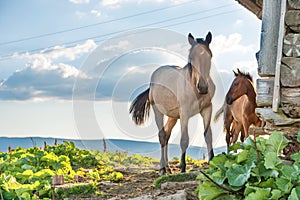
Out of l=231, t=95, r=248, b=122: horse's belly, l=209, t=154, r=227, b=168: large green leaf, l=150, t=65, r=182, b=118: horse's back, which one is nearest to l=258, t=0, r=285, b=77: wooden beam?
l=209, t=154, r=227, b=168: large green leaf

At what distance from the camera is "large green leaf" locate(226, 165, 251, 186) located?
11.0 feet

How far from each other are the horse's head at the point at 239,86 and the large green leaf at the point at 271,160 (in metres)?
4.37

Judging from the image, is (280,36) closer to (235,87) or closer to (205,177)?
(205,177)

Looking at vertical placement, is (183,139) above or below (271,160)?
above

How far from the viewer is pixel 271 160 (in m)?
3.34

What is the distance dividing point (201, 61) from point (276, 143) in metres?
3.12

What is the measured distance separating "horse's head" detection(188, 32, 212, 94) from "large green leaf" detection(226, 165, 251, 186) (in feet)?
10.4

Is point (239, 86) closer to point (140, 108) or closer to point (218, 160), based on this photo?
point (140, 108)

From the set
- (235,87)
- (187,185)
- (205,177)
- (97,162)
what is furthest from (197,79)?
(205,177)

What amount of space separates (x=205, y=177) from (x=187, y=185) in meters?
1.30

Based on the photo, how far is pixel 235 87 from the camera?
7.76 m

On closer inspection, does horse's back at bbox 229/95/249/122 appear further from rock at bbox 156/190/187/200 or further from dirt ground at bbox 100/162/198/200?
rock at bbox 156/190/187/200

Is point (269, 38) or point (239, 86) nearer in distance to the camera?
point (269, 38)

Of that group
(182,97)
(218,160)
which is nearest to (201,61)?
(182,97)
